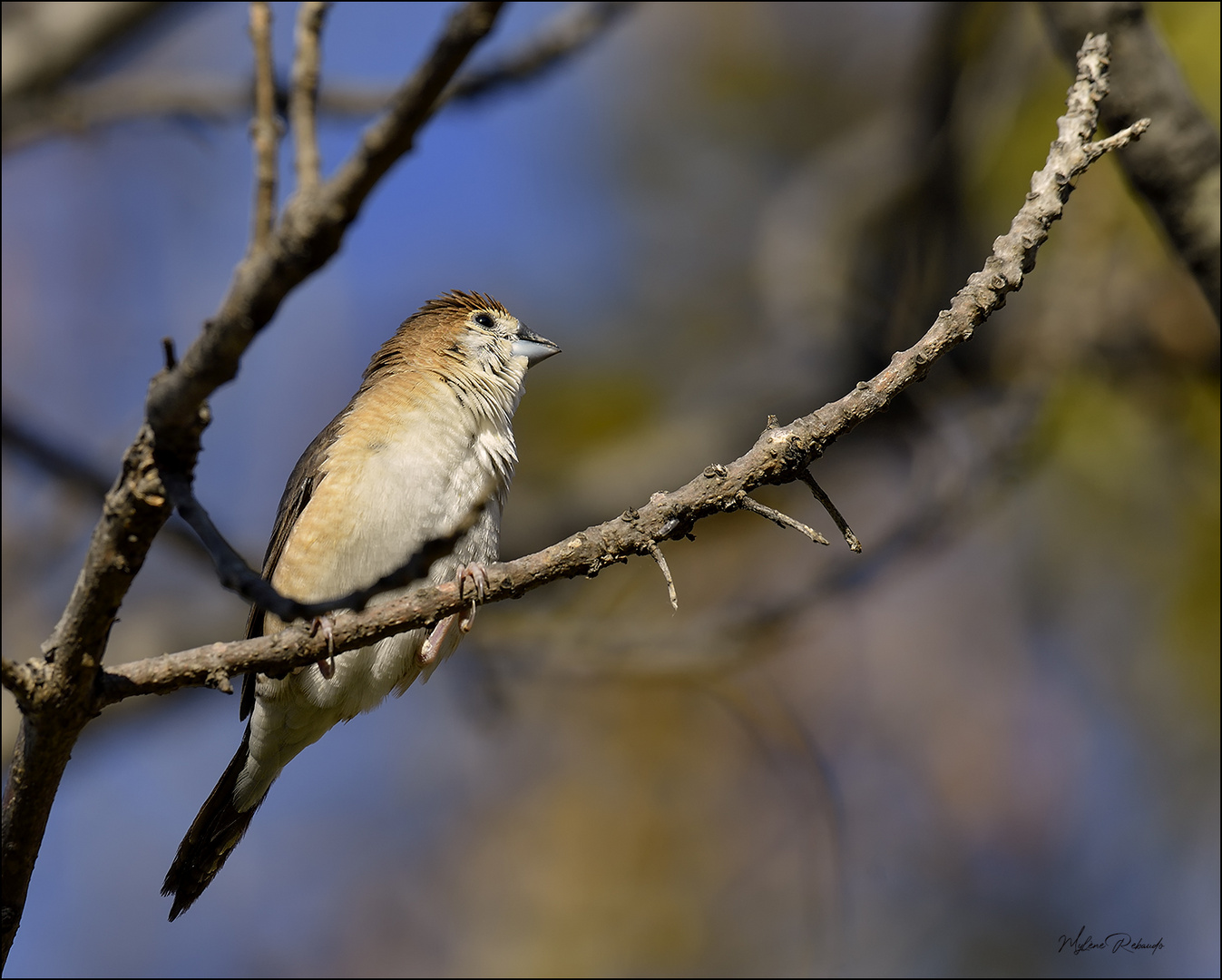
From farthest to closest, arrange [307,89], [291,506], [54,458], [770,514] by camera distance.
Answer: [54,458], [291,506], [770,514], [307,89]

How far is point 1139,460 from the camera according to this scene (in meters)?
8.73

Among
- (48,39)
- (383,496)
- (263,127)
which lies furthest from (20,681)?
(48,39)

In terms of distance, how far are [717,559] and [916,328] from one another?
2586mm

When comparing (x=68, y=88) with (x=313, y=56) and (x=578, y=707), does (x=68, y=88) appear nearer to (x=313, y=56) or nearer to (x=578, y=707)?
(x=313, y=56)

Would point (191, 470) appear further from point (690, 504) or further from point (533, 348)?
point (533, 348)

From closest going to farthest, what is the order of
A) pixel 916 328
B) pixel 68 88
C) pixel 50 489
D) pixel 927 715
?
1. pixel 68 88
2. pixel 50 489
3. pixel 916 328
4. pixel 927 715

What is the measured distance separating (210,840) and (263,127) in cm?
322

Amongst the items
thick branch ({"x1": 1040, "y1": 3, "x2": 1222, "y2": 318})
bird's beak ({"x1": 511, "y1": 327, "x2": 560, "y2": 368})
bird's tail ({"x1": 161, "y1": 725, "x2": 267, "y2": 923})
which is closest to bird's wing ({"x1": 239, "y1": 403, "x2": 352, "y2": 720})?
bird's tail ({"x1": 161, "y1": 725, "x2": 267, "y2": 923})

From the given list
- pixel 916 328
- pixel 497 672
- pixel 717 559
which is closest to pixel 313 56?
pixel 497 672

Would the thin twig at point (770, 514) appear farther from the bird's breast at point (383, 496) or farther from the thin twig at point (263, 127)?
the bird's breast at point (383, 496)

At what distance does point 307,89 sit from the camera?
6.78 feet

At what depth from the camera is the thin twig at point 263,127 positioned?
2012 mm

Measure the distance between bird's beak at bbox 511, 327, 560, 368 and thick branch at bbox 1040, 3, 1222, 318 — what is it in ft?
9.08

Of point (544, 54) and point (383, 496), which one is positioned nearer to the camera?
point (383, 496)
